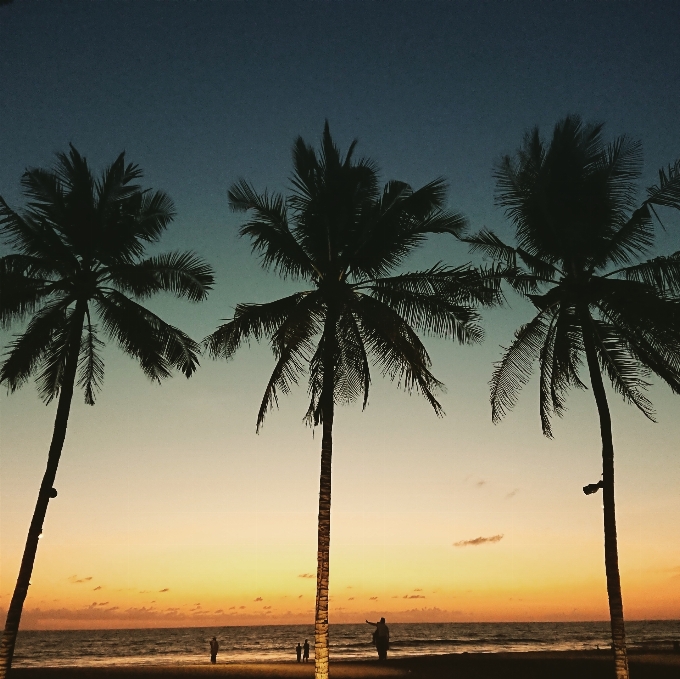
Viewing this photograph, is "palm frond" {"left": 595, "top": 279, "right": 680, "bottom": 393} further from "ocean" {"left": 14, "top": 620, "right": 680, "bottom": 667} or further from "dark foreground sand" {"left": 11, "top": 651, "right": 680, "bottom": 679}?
"ocean" {"left": 14, "top": 620, "right": 680, "bottom": 667}

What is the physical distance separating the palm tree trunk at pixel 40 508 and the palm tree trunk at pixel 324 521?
21.4 feet

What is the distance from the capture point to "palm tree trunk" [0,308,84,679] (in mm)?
16234

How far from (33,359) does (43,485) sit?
350cm

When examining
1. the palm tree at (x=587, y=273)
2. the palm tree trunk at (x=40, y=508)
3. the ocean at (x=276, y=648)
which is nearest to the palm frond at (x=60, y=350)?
the palm tree trunk at (x=40, y=508)

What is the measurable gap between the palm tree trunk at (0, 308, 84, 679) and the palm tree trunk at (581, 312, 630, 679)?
41.8ft

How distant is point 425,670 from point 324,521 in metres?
11.7

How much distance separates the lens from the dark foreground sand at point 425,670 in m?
24.6

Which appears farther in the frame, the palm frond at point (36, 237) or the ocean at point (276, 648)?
the ocean at point (276, 648)

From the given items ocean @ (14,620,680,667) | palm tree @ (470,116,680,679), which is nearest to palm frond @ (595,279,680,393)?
palm tree @ (470,116,680,679)

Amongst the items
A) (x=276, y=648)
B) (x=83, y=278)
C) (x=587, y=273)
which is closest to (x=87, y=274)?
(x=83, y=278)

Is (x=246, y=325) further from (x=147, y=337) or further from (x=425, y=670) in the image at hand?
(x=425, y=670)

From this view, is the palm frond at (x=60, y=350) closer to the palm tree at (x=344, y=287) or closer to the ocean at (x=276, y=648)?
the palm tree at (x=344, y=287)

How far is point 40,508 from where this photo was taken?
1756 cm

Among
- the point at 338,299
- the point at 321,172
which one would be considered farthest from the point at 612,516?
the point at 321,172
